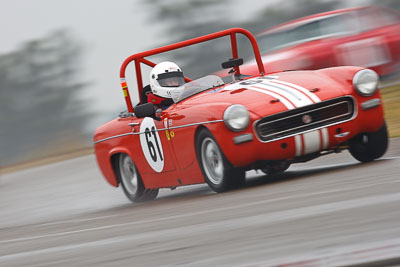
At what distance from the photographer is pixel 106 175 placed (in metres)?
9.05

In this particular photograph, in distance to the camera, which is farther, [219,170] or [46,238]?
[219,170]

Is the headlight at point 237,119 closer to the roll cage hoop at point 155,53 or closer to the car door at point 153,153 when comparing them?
the car door at point 153,153

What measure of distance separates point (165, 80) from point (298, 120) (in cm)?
208

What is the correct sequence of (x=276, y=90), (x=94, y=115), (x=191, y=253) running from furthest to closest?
(x=94, y=115) → (x=276, y=90) → (x=191, y=253)

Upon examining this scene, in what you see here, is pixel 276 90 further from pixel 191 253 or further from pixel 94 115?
pixel 94 115

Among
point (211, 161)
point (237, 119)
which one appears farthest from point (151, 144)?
point (237, 119)

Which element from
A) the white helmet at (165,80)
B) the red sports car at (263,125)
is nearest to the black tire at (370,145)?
the red sports car at (263,125)

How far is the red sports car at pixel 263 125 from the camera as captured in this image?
6.41 m

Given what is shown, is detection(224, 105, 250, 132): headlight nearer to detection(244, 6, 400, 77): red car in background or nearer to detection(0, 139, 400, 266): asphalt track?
detection(0, 139, 400, 266): asphalt track

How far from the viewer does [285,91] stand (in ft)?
21.7

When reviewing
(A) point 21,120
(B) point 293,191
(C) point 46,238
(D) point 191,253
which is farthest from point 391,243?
(A) point 21,120

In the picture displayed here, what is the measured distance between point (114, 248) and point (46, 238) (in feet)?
4.40

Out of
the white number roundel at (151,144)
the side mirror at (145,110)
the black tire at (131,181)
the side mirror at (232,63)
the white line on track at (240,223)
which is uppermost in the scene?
the side mirror at (232,63)

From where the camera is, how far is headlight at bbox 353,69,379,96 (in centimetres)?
664
